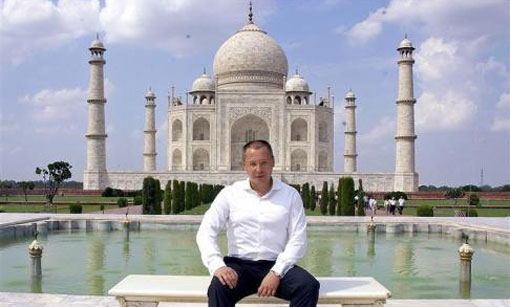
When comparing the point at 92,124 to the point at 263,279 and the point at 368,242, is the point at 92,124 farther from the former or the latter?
the point at 263,279

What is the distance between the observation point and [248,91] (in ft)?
98.2

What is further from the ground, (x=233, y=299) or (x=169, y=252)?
Answer: (x=233, y=299)

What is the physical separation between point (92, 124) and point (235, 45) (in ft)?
32.4

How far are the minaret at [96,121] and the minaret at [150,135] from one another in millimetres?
5014

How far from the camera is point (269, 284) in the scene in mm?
2363

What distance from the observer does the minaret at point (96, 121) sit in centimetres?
2697

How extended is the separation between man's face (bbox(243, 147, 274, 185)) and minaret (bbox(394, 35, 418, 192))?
24.4 metres

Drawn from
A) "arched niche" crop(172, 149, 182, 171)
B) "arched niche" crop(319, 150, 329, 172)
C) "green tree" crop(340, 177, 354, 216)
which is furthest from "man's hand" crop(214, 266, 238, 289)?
"arched niche" crop(172, 149, 182, 171)

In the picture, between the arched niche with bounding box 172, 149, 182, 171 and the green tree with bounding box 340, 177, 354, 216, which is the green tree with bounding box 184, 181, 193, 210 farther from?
the arched niche with bounding box 172, 149, 182, 171

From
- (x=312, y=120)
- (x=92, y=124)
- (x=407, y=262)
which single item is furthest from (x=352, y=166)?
(x=407, y=262)

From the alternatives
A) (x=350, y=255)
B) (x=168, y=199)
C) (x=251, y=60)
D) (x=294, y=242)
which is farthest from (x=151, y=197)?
(x=251, y=60)

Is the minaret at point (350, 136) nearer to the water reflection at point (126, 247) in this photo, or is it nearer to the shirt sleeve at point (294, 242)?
the water reflection at point (126, 247)

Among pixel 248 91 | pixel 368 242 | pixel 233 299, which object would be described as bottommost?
pixel 368 242

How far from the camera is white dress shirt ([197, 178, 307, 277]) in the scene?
2.48 metres
